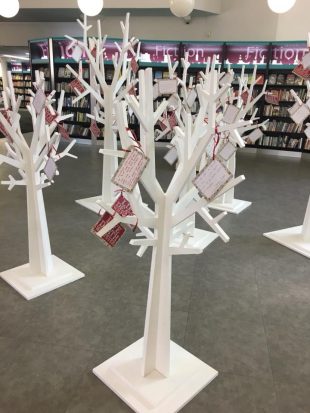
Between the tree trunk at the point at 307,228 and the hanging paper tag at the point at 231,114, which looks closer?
the hanging paper tag at the point at 231,114

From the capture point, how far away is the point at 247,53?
7.55 metres

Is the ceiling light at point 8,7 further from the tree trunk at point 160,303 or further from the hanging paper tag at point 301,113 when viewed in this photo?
the tree trunk at point 160,303

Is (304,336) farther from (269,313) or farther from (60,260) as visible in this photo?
(60,260)

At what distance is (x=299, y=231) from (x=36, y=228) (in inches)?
99.9

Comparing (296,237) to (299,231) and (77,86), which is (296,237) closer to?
(299,231)

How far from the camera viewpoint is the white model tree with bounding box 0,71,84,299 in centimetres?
226

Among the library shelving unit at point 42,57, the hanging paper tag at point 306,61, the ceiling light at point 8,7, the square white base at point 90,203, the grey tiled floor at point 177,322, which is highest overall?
the ceiling light at point 8,7

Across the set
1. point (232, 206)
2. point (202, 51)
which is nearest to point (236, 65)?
point (202, 51)

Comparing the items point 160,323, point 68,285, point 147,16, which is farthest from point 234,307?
point 147,16

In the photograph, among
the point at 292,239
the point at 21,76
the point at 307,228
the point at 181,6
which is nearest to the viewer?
the point at 307,228

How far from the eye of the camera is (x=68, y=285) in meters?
2.53

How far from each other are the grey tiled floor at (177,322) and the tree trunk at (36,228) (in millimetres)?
230

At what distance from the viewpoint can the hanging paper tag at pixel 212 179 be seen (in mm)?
1326

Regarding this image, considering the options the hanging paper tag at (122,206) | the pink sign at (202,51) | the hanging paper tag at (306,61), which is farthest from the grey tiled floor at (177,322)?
the pink sign at (202,51)
